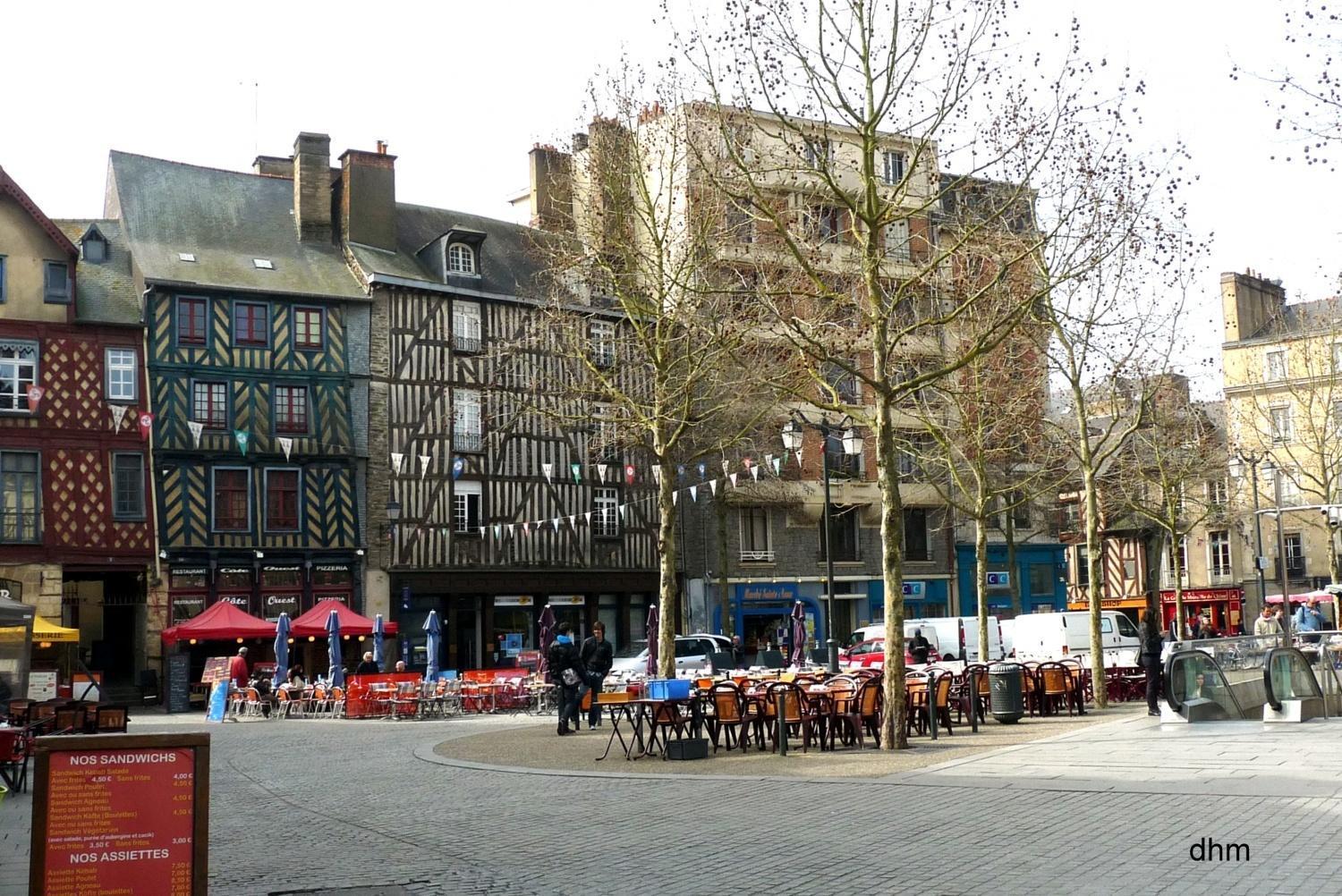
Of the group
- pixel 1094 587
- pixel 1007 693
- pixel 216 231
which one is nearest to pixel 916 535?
pixel 216 231

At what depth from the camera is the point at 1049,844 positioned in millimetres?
Result: 8078

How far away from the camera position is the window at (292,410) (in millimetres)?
32875

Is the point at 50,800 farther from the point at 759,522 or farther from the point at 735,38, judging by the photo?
the point at 759,522

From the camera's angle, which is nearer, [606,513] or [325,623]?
[325,623]

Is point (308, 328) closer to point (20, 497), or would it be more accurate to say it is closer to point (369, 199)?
point (369, 199)

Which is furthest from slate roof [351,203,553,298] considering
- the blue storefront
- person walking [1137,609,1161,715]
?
person walking [1137,609,1161,715]

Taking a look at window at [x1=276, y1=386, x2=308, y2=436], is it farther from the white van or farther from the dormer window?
the white van

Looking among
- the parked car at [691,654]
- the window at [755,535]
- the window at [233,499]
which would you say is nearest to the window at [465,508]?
the window at [233,499]

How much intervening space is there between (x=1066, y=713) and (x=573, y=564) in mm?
19951

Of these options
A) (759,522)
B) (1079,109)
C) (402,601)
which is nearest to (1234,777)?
(1079,109)

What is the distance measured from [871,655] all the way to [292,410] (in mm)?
15064

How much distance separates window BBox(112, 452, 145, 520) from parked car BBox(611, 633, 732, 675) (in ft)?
37.8

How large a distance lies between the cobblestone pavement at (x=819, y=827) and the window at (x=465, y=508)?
67.3 feet

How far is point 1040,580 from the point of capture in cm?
4738
